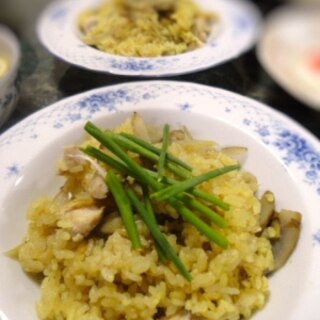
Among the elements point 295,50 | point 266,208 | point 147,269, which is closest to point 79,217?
point 147,269

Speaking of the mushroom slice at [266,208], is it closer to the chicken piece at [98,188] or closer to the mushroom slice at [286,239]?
the mushroom slice at [286,239]

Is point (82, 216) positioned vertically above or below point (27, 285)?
above

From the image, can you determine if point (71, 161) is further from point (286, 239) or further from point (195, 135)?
point (286, 239)

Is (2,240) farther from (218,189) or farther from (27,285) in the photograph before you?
(218,189)

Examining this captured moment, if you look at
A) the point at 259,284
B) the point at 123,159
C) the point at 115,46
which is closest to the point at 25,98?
the point at 115,46

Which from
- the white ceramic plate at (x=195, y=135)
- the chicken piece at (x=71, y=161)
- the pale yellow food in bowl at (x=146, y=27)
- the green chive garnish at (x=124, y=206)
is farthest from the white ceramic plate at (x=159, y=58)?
the green chive garnish at (x=124, y=206)

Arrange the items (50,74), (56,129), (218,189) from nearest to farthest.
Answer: (218,189) < (56,129) < (50,74)

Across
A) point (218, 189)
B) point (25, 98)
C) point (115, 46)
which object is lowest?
point (25, 98)
